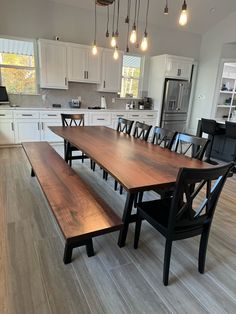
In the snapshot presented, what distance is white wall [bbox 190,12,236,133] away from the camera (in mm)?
6180

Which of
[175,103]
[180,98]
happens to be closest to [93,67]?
[175,103]

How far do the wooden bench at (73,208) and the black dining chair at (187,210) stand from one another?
34 centimetres

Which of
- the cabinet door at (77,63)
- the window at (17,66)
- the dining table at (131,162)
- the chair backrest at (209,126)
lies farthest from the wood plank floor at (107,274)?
the cabinet door at (77,63)

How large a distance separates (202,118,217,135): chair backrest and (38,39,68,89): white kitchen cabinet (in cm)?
333

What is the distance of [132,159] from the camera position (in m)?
2.28

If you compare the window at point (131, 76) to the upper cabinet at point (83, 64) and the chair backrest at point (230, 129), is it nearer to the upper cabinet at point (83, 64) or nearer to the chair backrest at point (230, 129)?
the upper cabinet at point (83, 64)

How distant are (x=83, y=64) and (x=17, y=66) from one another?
4.97ft

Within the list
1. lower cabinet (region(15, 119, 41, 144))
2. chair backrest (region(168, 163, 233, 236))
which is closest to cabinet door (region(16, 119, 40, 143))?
lower cabinet (region(15, 119, 41, 144))

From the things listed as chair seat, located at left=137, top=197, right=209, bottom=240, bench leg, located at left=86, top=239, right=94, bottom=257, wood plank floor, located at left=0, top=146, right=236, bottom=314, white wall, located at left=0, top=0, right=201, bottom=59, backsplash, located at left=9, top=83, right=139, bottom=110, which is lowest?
wood plank floor, located at left=0, top=146, right=236, bottom=314

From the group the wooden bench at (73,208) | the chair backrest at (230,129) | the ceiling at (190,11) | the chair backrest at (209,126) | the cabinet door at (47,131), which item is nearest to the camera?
the wooden bench at (73,208)

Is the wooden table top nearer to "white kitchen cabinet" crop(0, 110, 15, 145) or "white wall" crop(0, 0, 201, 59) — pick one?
"white kitchen cabinet" crop(0, 110, 15, 145)

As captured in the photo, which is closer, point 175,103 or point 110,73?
point 110,73

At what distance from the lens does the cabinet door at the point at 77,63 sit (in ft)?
17.3

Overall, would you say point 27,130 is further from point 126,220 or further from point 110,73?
point 126,220
